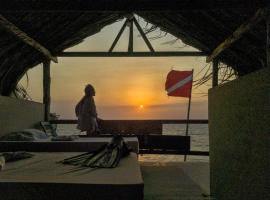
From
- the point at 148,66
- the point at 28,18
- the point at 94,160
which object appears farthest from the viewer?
the point at 148,66

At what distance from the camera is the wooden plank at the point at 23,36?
6.84 metres

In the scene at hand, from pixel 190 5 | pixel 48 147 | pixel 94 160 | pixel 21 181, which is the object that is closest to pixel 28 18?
pixel 48 147

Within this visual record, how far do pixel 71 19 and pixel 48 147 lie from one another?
3577 mm

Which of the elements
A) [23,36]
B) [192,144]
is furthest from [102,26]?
[192,144]

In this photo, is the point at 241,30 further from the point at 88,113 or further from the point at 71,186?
the point at 71,186

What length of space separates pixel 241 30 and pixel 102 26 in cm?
418

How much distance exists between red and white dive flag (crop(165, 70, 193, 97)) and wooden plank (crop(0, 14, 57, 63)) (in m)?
3.33

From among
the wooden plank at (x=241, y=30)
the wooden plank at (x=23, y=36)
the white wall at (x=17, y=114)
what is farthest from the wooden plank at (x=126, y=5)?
the white wall at (x=17, y=114)

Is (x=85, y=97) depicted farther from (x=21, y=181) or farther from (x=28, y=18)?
(x=21, y=181)

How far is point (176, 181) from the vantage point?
6.72 meters

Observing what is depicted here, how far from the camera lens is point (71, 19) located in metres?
8.91

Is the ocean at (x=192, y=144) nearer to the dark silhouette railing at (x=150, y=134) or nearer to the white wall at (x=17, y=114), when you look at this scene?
the dark silhouette railing at (x=150, y=134)

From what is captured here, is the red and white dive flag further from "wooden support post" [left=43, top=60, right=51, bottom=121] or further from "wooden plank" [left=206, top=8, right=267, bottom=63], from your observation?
"wooden support post" [left=43, top=60, right=51, bottom=121]

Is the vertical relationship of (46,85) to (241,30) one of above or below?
below
